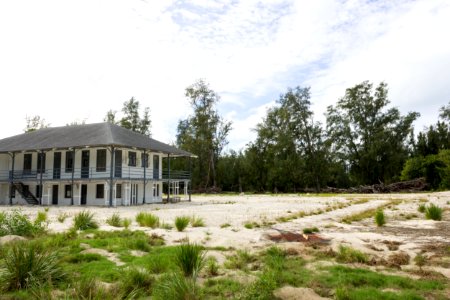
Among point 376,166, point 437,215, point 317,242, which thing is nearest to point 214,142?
point 376,166

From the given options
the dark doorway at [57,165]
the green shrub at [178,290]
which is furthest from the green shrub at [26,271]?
the dark doorway at [57,165]

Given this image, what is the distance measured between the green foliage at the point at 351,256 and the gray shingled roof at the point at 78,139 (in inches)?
925

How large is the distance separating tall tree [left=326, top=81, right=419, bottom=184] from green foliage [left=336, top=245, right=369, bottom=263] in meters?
50.3

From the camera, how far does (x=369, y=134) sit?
190 feet

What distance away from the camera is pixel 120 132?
35094 millimetres

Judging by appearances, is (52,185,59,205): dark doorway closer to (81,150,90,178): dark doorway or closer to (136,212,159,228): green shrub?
(81,150,90,178): dark doorway

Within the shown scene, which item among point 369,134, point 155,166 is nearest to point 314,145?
point 369,134

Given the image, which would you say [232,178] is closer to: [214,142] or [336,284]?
[214,142]

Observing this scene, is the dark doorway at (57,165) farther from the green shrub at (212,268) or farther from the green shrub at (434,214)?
the green shrub at (212,268)

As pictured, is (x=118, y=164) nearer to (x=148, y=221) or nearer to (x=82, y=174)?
(x=82, y=174)

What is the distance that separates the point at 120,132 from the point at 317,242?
28.0 metres

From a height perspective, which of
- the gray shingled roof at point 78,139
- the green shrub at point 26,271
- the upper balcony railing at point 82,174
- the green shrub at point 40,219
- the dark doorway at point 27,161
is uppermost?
the gray shingled roof at point 78,139

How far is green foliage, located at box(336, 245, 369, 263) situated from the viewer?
329 inches

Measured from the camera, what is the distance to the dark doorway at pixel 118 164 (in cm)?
3177
